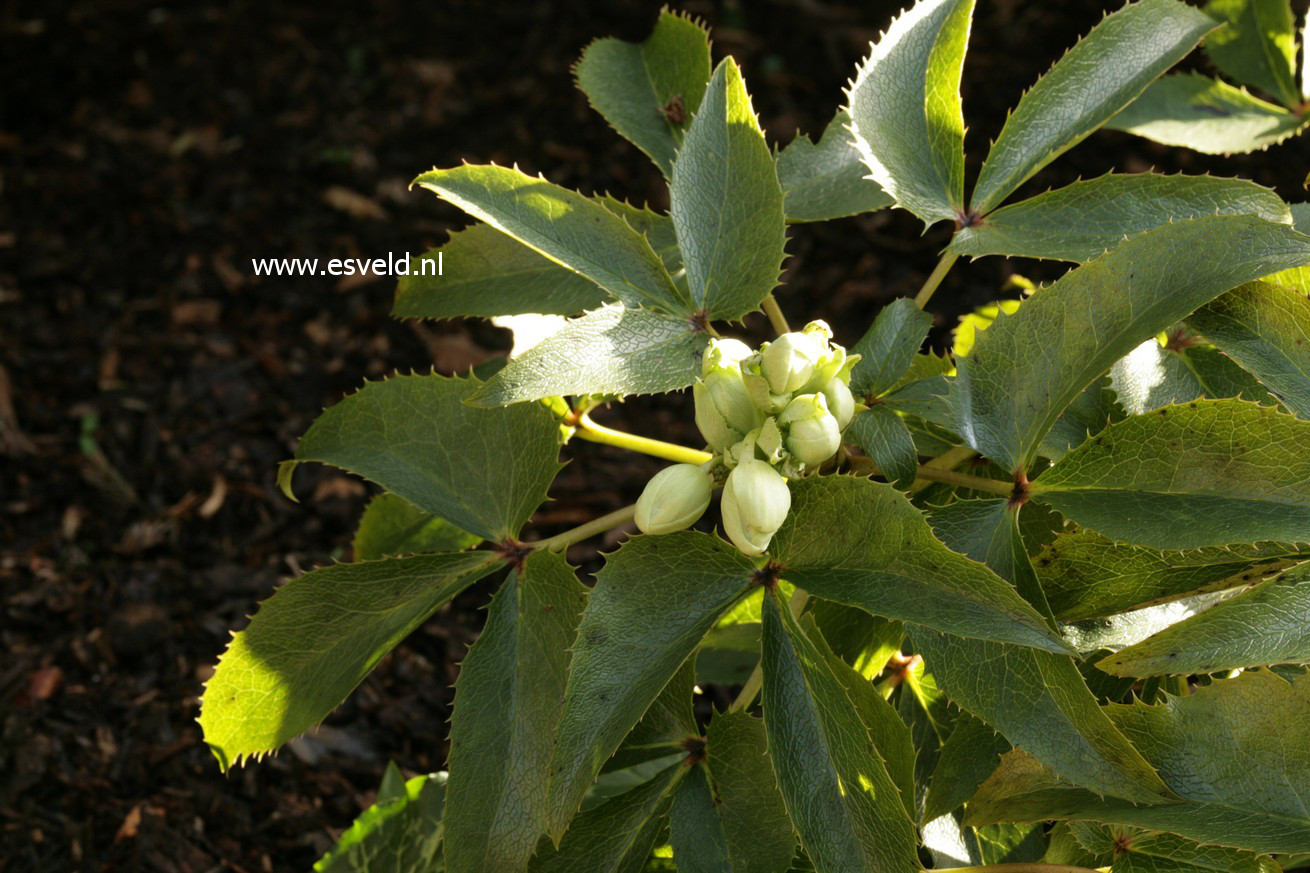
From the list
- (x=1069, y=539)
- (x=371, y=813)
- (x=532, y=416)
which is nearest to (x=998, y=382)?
(x=1069, y=539)

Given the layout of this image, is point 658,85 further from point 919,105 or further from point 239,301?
point 239,301

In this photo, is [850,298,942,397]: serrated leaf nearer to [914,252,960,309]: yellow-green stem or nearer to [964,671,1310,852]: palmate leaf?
[914,252,960,309]: yellow-green stem

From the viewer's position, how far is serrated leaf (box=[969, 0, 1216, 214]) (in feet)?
2.96

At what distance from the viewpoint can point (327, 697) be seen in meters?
0.87

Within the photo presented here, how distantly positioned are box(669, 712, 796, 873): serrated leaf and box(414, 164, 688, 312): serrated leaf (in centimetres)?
33

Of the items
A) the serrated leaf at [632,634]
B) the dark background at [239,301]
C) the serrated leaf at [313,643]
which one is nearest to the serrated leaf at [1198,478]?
the serrated leaf at [632,634]

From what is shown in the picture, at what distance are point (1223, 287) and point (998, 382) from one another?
5.8 inches

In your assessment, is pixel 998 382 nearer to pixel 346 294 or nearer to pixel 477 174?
pixel 477 174

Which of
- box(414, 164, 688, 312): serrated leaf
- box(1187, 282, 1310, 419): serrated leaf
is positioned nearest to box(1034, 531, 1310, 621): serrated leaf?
box(1187, 282, 1310, 419): serrated leaf

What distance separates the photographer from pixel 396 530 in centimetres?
114

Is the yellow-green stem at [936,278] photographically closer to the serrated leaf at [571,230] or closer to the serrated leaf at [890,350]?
the serrated leaf at [890,350]

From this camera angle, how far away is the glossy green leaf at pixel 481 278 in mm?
1020

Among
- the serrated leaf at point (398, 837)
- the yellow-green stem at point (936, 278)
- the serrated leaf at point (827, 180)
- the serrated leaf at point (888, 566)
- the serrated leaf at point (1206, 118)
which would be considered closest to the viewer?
the serrated leaf at point (888, 566)

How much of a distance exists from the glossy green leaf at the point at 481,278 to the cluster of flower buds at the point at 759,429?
0.93ft
